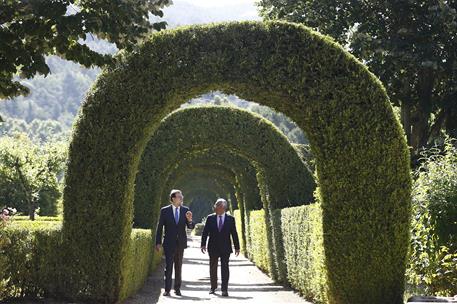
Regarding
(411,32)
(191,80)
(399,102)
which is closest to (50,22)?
(191,80)

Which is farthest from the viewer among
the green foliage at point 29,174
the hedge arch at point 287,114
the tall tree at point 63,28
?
the green foliage at point 29,174

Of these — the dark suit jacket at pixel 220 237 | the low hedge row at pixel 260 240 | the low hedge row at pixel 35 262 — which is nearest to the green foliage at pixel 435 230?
the dark suit jacket at pixel 220 237

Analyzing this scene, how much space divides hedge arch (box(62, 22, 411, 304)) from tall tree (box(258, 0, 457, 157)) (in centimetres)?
885

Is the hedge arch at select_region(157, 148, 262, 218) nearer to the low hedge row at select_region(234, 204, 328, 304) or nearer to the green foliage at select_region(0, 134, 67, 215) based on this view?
the low hedge row at select_region(234, 204, 328, 304)

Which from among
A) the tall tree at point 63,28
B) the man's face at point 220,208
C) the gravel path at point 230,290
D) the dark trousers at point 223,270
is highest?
the tall tree at point 63,28

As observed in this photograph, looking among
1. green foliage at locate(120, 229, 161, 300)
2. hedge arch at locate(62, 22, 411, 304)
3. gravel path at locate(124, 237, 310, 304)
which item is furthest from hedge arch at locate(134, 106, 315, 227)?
hedge arch at locate(62, 22, 411, 304)

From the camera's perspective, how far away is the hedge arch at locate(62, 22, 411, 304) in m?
8.08

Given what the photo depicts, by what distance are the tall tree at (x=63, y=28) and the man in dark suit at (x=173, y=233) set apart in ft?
14.9

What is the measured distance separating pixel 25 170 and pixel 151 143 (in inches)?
759

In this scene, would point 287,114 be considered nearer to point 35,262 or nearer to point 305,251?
point 305,251

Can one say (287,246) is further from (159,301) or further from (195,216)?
(195,216)

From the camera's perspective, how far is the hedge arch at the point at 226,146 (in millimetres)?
15312

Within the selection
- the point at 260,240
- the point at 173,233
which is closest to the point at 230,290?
the point at 173,233

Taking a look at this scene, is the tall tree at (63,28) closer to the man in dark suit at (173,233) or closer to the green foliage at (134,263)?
the green foliage at (134,263)
